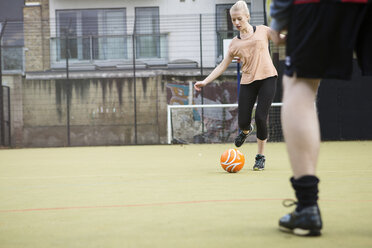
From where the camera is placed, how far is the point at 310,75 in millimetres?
2213

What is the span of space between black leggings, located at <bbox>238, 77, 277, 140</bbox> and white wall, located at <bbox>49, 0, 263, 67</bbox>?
941cm

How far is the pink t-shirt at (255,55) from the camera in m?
5.81

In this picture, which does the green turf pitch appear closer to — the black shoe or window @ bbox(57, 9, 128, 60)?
the black shoe

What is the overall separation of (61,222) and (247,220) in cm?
99

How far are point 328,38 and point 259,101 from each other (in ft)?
11.8

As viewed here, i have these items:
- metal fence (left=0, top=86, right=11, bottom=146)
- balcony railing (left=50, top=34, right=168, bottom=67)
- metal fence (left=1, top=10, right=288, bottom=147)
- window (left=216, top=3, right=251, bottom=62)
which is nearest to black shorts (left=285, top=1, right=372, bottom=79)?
metal fence (left=1, top=10, right=288, bottom=147)

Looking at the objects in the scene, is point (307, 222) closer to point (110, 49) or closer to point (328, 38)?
point (328, 38)

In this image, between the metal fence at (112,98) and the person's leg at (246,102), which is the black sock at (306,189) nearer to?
the person's leg at (246,102)

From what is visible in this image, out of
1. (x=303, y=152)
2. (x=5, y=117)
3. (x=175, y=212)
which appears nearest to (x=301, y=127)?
(x=303, y=152)

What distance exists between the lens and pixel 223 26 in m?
17.7

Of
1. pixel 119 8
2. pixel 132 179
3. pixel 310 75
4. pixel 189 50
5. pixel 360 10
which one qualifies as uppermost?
pixel 119 8

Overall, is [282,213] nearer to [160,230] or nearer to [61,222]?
[160,230]

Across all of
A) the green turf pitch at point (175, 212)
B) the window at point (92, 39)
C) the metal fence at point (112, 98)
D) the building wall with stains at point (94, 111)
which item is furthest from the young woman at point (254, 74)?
the window at point (92, 39)

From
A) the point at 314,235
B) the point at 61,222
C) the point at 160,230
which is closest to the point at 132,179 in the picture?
the point at 61,222
